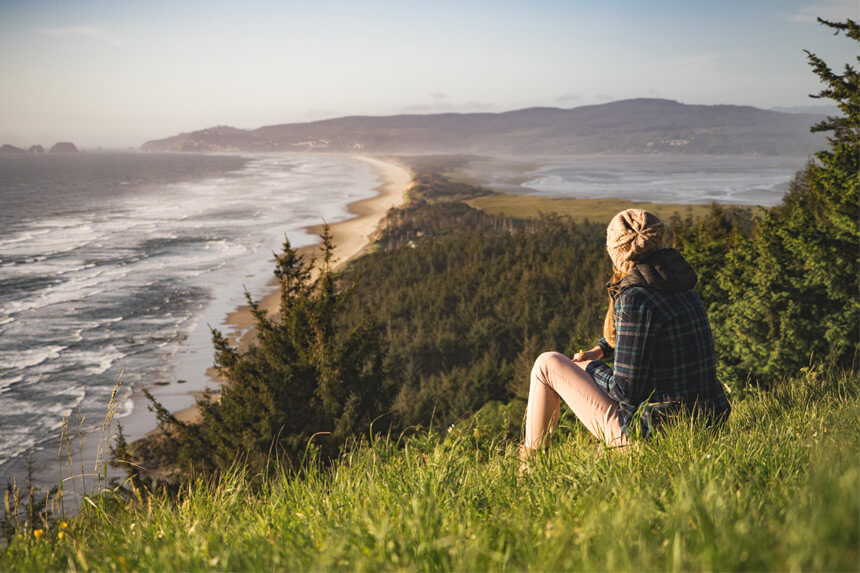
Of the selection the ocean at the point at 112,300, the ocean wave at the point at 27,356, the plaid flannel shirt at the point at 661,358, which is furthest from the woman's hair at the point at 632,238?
the ocean wave at the point at 27,356

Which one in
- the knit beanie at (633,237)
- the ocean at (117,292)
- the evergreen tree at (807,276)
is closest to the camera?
the knit beanie at (633,237)

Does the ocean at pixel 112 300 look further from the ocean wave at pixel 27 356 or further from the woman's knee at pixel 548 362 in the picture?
the woman's knee at pixel 548 362

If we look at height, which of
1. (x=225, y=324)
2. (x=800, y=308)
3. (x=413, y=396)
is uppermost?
(x=800, y=308)

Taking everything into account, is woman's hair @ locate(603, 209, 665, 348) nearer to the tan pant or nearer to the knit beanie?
the knit beanie

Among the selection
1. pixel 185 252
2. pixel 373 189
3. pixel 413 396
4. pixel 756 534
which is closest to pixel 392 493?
pixel 756 534

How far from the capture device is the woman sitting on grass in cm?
293

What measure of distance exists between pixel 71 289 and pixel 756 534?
4218 centimetres

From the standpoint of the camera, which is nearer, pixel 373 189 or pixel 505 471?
pixel 505 471

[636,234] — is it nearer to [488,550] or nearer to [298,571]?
[488,550]

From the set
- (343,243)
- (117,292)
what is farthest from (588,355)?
(343,243)

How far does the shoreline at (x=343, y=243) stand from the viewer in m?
24.6

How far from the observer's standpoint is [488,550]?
Result: 1.67 m

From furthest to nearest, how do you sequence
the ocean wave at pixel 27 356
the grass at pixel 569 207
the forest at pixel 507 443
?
the grass at pixel 569 207
the ocean wave at pixel 27 356
the forest at pixel 507 443

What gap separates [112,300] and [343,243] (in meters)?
30.4
